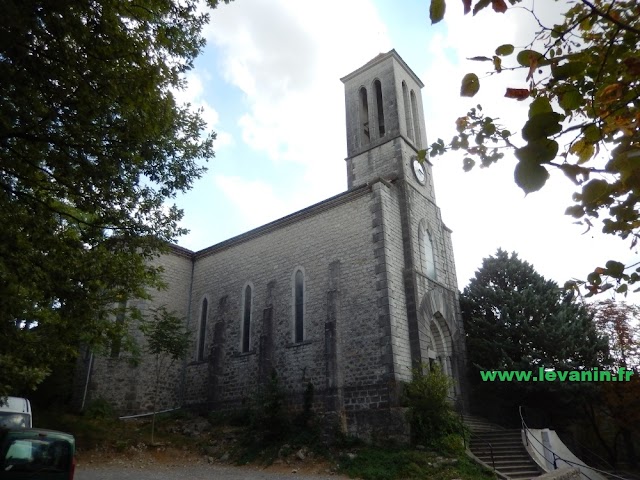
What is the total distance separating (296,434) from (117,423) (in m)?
6.60

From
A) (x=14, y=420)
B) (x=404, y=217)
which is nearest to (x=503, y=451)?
(x=404, y=217)

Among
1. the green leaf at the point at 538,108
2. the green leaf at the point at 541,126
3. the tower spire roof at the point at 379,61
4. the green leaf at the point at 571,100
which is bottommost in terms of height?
the green leaf at the point at 541,126

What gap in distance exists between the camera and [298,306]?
57.9ft

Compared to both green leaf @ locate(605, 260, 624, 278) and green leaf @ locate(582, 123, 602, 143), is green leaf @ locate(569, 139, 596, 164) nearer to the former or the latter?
green leaf @ locate(582, 123, 602, 143)

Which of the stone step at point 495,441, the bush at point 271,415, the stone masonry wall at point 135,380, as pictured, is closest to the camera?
the stone step at point 495,441

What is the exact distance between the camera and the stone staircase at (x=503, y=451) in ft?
40.7

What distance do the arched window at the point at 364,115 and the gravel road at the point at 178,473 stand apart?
1420 cm

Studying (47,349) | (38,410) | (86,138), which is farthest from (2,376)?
(38,410)

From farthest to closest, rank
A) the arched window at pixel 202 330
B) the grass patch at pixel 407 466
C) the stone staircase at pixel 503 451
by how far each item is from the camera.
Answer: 1. the arched window at pixel 202 330
2. the stone staircase at pixel 503 451
3. the grass patch at pixel 407 466

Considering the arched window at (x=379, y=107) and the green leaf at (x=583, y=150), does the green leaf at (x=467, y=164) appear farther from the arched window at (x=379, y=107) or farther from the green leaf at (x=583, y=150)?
the arched window at (x=379, y=107)

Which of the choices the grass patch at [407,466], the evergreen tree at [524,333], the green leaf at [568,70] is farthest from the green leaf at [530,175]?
the evergreen tree at [524,333]

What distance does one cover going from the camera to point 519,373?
16000 mm

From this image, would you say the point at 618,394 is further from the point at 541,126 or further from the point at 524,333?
the point at 541,126

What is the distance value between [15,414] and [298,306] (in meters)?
9.52
